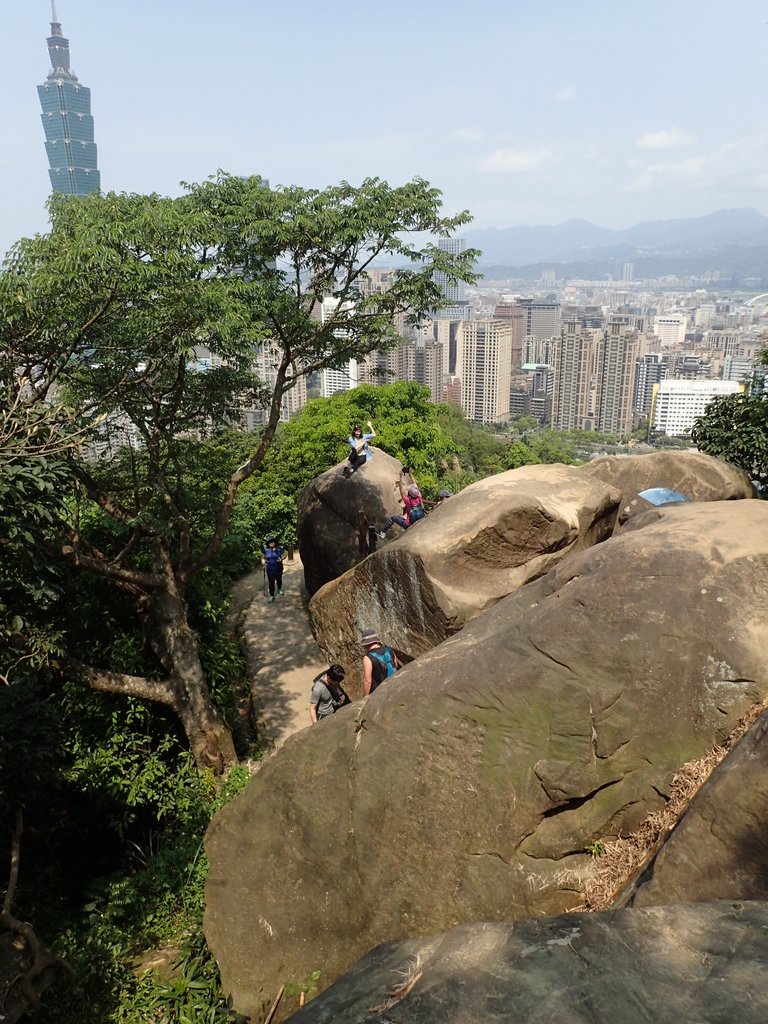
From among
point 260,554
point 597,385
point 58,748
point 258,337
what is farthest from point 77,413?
point 597,385

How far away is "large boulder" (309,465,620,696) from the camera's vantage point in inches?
339

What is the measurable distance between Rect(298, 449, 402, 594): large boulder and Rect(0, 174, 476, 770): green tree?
2.48 meters

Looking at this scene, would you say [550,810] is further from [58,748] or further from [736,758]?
[58,748]

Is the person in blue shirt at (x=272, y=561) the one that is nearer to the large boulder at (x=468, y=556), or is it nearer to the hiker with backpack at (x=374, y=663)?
the large boulder at (x=468, y=556)

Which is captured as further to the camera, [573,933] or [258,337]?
[258,337]

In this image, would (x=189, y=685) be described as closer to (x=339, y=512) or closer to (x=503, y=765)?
(x=339, y=512)

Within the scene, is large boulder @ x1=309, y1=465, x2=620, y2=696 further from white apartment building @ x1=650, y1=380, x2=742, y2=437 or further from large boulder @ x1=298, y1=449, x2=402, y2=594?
white apartment building @ x1=650, y1=380, x2=742, y2=437

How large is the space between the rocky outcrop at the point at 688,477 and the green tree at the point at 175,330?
4.33 meters

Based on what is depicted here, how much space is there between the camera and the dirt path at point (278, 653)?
11242 mm

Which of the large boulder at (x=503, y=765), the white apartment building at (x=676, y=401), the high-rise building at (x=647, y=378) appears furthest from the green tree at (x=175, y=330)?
the high-rise building at (x=647, y=378)

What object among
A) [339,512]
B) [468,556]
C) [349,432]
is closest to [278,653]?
[339,512]

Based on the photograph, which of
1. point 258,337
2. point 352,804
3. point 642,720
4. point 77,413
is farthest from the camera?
point 258,337

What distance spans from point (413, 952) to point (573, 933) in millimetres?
740

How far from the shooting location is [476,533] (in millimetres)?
8773
